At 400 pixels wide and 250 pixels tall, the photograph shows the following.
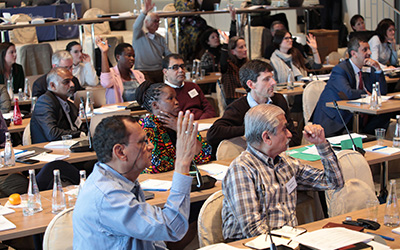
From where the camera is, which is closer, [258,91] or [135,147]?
[135,147]

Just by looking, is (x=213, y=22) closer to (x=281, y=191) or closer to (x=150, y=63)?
(x=150, y=63)

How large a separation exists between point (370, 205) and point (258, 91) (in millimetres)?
1917

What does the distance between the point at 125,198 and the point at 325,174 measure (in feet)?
4.28

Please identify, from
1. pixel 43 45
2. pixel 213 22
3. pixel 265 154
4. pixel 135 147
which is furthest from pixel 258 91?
pixel 213 22

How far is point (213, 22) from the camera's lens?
1224 centimetres

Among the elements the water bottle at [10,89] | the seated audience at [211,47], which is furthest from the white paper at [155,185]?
the seated audience at [211,47]

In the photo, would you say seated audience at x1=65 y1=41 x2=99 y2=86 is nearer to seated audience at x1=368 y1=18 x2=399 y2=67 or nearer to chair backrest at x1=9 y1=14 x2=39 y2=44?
chair backrest at x1=9 y1=14 x2=39 y2=44

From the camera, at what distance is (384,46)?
30.1 feet

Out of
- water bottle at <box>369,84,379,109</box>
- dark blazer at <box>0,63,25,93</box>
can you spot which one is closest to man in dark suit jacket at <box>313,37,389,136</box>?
water bottle at <box>369,84,379,109</box>

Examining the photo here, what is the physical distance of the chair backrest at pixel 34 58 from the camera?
9.59m

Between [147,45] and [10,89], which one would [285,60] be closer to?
[147,45]

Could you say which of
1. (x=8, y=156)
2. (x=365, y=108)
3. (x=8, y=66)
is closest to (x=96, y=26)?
(x=8, y=66)

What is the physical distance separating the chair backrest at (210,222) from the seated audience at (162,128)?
3.03 feet

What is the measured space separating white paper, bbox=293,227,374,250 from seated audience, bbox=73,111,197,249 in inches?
20.8
